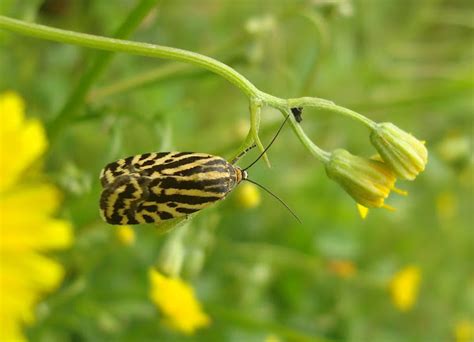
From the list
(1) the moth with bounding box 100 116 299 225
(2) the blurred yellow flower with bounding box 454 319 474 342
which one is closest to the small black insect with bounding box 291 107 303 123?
(1) the moth with bounding box 100 116 299 225

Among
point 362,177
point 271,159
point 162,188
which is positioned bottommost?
point 162,188

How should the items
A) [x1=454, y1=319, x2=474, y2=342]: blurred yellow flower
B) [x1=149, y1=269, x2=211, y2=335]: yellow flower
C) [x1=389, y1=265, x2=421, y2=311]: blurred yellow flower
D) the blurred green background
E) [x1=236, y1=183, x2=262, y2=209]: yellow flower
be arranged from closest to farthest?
the blurred green background, [x1=149, y1=269, x2=211, y2=335]: yellow flower, [x1=236, y1=183, x2=262, y2=209]: yellow flower, [x1=389, y1=265, x2=421, y2=311]: blurred yellow flower, [x1=454, y1=319, x2=474, y2=342]: blurred yellow flower

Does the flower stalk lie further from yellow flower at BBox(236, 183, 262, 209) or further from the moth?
yellow flower at BBox(236, 183, 262, 209)

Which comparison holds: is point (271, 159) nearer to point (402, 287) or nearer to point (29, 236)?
point (402, 287)

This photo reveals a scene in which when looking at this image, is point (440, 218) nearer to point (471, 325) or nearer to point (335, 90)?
point (471, 325)

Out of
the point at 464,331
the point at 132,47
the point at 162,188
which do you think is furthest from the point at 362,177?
the point at 464,331
